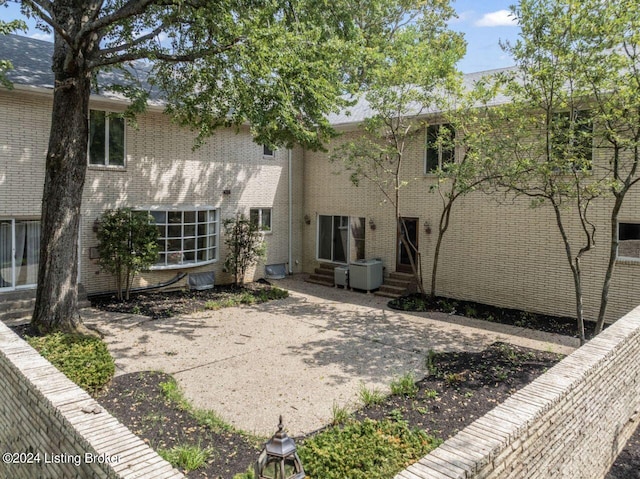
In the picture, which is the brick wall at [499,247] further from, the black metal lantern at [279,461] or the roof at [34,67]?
the black metal lantern at [279,461]

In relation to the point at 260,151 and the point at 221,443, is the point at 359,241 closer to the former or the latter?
the point at 260,151

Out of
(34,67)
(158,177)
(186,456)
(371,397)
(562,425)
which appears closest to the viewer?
(562,425)

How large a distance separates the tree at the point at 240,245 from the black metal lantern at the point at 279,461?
12.2 metres

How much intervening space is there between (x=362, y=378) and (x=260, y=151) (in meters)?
10.7

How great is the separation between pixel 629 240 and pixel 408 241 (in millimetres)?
5828

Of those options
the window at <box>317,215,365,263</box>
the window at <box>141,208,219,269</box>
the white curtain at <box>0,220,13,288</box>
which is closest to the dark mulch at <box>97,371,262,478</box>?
the white curtain at <box>0,220,13,288</box>

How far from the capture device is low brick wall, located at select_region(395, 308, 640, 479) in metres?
2.97

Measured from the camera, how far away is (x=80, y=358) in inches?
261

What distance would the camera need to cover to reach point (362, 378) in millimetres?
7363

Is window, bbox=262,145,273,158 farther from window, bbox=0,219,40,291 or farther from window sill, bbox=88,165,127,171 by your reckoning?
window, bbox=0,219,40,291

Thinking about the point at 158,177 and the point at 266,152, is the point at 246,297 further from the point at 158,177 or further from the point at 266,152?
the point at 266,152

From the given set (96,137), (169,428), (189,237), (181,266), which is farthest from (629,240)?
(96,137)

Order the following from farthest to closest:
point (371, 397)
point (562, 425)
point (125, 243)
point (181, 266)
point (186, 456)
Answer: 1. point (181, 266)
2. point (125, 243)
3. point (371, 397)
4. point (186, 456)
5. point (562, 425)

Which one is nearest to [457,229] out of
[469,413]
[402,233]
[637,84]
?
[402,233]
